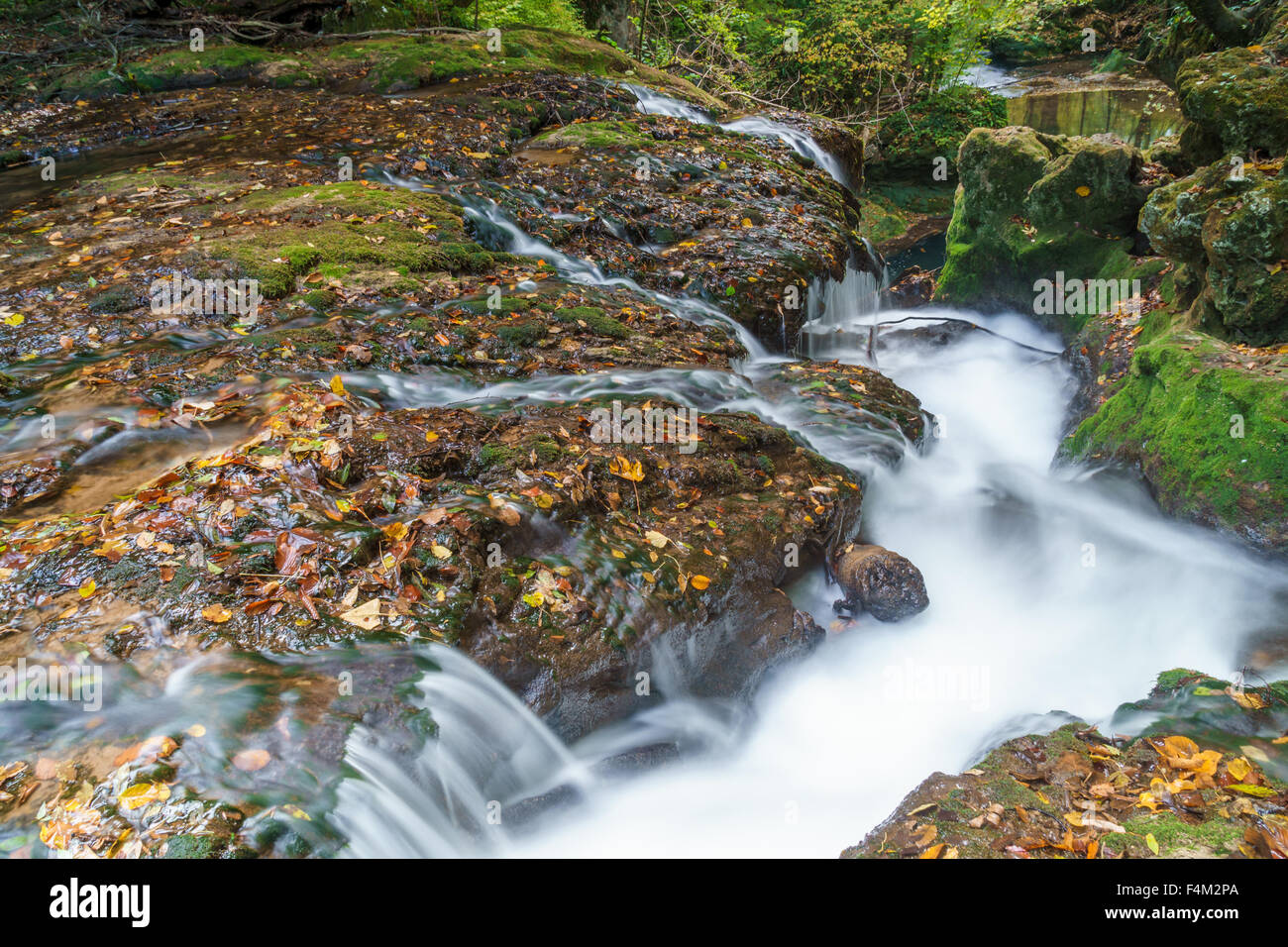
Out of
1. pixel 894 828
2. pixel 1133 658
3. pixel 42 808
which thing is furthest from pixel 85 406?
pixel 1133 658

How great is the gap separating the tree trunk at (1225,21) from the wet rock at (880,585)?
10.2 meters

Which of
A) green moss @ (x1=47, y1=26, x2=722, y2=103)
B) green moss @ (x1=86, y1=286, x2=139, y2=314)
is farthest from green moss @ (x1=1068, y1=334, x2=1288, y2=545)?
green moss @ (x1=86, y1=286, x2=139, y2=314)

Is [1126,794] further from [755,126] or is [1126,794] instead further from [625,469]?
[755,126]

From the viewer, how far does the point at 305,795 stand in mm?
2662

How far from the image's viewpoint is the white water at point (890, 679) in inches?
131

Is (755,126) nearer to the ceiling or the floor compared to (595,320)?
nearer to the ceiling

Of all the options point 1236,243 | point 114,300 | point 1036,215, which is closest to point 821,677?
point 1236,243

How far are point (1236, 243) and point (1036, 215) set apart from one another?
446cm

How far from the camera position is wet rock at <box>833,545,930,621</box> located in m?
5.08

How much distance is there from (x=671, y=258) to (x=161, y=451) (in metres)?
5.19

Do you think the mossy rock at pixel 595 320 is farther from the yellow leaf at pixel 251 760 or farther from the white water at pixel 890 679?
the yellow leaf at pixel 251 760

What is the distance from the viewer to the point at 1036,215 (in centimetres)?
1057

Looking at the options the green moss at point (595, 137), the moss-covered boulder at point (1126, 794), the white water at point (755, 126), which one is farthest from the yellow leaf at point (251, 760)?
the white water at point (755, 126)

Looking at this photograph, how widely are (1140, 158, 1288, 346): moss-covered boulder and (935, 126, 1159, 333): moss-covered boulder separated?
8.03 ft
